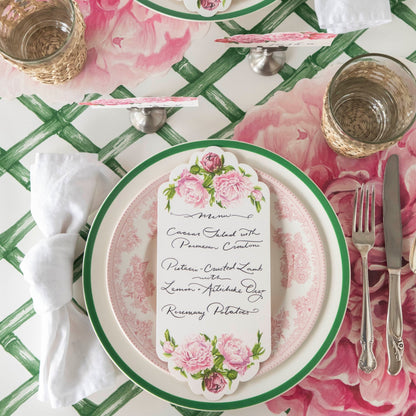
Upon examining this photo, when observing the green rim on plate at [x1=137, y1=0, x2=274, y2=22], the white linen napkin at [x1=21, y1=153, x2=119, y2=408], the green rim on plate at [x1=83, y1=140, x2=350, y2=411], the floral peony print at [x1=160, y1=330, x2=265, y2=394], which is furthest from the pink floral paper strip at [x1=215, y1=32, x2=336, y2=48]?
the floral peony print at [x1=160, y1=330, x2=265, y2=394]

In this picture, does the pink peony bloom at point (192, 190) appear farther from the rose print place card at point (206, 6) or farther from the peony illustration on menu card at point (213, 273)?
the rose print place card at point (206, 6)

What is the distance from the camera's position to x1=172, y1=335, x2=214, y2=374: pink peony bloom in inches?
25.1

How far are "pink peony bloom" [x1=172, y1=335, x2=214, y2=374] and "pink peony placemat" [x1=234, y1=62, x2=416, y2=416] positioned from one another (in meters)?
0.15

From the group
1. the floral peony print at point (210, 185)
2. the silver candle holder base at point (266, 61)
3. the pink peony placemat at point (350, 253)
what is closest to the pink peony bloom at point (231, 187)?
the floral peony print at point (210, 185)

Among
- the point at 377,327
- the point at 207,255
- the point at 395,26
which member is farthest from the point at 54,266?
the point at 395,26

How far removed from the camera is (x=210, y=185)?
2.19 ft

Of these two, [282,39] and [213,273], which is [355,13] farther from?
[213,273]

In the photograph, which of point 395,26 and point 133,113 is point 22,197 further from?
point 395,26

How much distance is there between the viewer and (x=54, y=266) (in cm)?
65

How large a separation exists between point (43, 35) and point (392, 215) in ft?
2.15

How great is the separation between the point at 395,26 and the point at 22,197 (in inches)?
28.2

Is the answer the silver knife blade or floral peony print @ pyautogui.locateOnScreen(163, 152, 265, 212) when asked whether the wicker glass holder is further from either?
the silver knife blade

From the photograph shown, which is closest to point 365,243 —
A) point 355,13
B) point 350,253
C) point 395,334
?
point 350,253

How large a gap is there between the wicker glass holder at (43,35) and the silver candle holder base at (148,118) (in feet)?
0.41
